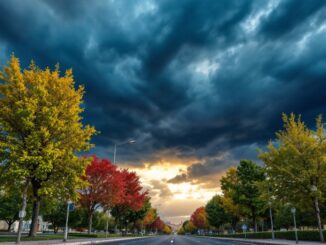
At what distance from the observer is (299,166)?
95.3ft

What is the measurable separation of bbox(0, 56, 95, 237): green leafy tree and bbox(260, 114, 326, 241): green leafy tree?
20362 mm

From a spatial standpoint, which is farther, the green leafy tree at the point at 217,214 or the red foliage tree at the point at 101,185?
the green leafy tree at the point at 217,214

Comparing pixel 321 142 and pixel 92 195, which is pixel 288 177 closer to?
pixel 321 142

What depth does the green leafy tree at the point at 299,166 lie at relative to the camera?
92.5ft

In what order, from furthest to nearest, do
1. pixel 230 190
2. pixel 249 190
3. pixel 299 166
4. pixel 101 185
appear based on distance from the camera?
pixel 230 190, pixel 249 190, pixel 101 185, pixel 299 166

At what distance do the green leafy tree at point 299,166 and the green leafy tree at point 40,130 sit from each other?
20362mm

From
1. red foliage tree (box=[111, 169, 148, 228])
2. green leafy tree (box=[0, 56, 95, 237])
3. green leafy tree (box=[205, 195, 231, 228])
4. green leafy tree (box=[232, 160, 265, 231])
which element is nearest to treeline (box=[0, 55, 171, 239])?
green leafy tree (box=[0, 56, 95, 237])

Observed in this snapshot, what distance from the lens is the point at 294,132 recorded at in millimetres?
31359

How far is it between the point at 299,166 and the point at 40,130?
25109mm

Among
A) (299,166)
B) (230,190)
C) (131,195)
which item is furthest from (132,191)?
(299,166)

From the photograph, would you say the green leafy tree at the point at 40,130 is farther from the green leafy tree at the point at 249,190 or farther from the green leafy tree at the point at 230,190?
the green leafy tree at the point at 230,190

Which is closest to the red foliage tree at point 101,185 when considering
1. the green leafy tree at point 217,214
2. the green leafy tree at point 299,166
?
the green leafy tree at point 299,166

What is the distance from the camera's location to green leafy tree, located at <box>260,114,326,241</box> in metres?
28.2

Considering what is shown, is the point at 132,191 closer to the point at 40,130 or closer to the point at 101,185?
the point at 101,185
